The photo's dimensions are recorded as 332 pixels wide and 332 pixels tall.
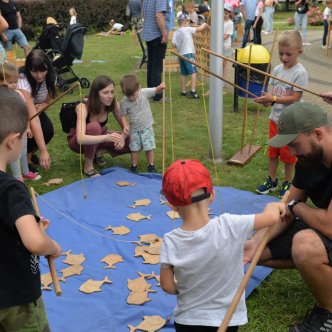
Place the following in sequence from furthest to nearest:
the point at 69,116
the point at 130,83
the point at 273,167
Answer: the point at 69,116 < the point at 130,83 < the point at 273,167

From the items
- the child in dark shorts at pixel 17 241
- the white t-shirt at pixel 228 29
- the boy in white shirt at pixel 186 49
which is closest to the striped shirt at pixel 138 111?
the child in dark shorts at pixel 17 241

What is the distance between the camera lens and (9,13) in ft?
30.8

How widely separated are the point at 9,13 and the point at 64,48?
2250mm

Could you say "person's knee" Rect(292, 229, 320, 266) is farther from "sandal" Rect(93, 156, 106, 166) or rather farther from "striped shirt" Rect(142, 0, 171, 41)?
"striped shirt" Rect(142, 0, 171, 41)

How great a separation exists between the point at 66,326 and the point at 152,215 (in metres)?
1.42

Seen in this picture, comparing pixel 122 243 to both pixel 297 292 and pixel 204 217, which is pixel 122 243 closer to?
pixel 297 292

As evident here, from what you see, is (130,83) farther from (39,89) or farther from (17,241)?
(17,241)

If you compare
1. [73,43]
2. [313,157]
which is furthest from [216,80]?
[73,43]

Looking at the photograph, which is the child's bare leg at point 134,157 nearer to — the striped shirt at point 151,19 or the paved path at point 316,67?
the striped shirt at point 151,19

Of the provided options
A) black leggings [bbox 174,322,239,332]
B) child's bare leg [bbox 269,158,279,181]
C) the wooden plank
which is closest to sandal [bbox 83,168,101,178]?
the wooden plank

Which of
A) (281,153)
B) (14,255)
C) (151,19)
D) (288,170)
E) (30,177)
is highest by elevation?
(151,19)

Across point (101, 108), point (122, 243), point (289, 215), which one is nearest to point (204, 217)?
point (289, 215)

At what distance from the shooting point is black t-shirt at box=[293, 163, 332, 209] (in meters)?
2.54

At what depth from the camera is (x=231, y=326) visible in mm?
1880
